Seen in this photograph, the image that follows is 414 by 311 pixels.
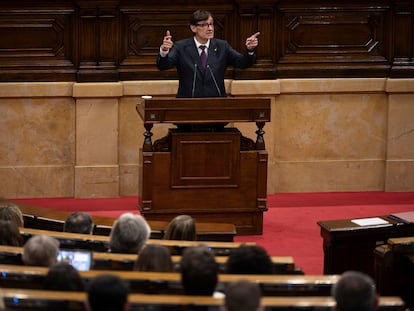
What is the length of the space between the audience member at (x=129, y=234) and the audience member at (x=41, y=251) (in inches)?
22.3

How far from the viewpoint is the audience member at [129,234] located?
6531 millimetres

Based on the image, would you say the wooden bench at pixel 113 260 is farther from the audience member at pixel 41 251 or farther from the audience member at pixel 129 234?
the audience member at pixel 41 251

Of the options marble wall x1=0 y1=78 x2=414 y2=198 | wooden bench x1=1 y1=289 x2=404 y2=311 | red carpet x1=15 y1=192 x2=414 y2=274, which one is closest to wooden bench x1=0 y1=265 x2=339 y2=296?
wooden bench x1=1 y1=289 x2=404 y2=311

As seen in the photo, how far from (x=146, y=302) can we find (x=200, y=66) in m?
5.05

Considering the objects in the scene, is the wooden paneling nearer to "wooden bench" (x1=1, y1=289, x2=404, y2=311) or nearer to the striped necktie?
the striped necktie

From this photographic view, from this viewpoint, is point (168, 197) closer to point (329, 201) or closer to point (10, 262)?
point (329, 201)

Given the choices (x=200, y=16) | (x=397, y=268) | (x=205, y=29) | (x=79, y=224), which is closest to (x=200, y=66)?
(x=205, y=29)

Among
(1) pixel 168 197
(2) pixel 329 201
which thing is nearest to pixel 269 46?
(2) pixel 329 201

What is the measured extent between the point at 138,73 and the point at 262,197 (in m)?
2.39

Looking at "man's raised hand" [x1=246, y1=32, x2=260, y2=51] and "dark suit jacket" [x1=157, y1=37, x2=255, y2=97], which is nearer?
"man's raised hand" [x1=246, y1=32, x2=260, y2=51]

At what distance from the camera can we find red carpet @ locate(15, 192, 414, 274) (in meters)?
9.73

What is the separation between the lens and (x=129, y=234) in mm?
6543

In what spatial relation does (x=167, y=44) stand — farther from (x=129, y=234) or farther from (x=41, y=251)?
(x=41, y=251)

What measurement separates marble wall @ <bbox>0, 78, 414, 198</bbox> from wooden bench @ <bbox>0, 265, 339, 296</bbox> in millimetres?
5525
